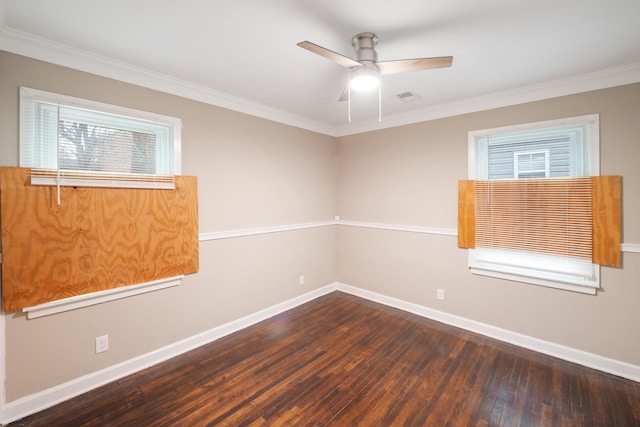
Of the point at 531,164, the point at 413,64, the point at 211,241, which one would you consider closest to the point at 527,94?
the point at 531,164

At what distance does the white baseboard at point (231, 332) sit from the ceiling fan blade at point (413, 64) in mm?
2829

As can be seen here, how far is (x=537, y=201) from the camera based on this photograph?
284 cm

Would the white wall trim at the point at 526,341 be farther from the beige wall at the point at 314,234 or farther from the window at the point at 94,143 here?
the window at the point at 94,143

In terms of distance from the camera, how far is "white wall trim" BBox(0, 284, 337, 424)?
6.41 feet

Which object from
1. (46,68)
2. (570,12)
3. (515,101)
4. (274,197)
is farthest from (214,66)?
(515,101)

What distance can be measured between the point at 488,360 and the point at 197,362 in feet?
9.10

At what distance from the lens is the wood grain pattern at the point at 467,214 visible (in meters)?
3.20

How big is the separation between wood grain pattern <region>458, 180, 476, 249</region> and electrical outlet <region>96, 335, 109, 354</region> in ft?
12.0

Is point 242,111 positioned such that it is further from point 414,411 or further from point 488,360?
point 488,360

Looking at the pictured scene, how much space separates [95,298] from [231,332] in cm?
139

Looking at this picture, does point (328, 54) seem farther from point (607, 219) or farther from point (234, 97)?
point (607, 219)

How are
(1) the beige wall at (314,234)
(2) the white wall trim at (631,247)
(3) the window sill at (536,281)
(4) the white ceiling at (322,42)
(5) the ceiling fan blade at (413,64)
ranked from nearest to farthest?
(4) the white ceiling at (322,42)
(5) the ceiling fan blade at (413,64)
(1) the beige wall at (314,234)
(2) the white wall trim at (631,247)
(3) the window sill at (536,281)

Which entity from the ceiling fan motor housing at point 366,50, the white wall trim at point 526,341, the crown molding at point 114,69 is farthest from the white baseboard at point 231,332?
the ceiling fan motor housing at point 366,50

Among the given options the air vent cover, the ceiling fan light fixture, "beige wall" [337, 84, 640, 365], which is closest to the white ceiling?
the air vent cover
